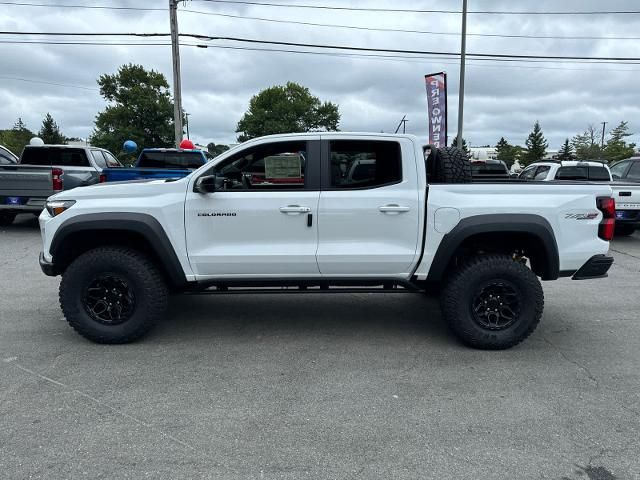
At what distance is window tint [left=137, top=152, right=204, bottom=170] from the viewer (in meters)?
10.9

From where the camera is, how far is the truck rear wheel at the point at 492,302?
414 centimetres

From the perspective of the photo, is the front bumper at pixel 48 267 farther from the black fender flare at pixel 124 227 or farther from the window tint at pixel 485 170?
the window tint at pixel 485 170

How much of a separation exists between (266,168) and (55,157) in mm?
9343

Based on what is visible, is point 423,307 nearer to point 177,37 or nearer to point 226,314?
point 226,314

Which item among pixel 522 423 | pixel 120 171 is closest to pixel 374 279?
pixel 522 423

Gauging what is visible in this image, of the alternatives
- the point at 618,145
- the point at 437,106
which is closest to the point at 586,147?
the point at 618,145

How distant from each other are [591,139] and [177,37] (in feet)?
174

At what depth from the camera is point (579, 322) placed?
16.8 feet

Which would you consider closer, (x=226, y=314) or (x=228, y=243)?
(x=228, y=243)

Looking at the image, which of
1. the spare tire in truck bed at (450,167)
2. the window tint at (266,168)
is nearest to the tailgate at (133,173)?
the window tint at (266,168)

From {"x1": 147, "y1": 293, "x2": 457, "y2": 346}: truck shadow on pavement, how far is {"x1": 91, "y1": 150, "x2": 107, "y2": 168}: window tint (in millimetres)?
7555

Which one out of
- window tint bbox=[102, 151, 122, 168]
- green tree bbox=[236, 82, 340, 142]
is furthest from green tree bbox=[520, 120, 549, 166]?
window tint bbox=[102, 151, 122, 168]

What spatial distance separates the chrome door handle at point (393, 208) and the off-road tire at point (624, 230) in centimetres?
878

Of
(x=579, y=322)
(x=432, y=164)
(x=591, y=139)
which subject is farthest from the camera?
(x=591, y=139)
